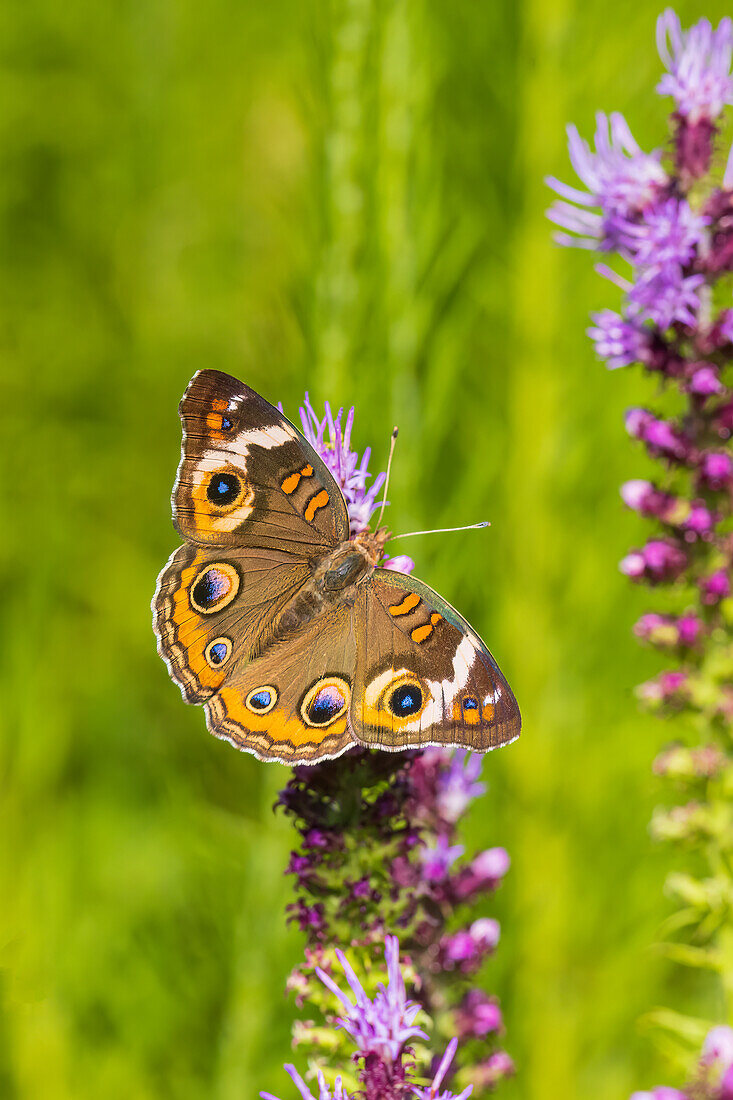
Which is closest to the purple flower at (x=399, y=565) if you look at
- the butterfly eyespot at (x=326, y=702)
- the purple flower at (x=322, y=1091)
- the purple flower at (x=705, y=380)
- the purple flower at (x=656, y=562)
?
the butterfly eyespot at (x=326, y=702)

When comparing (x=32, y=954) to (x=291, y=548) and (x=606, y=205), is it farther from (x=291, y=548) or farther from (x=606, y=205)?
(x=606, y=205)

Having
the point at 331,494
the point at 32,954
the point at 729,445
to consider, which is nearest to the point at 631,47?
the point at 729,445

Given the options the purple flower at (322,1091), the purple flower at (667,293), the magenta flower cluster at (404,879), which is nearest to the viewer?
the purple flower at (322,1091)

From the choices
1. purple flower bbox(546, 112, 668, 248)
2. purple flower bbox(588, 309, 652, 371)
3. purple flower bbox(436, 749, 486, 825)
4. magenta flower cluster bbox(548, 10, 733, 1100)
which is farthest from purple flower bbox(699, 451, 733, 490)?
purple flower bbox(436, 749, 486, 825)

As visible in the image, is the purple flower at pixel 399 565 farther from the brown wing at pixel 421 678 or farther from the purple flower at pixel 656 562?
the purple flower at pixel 656 562

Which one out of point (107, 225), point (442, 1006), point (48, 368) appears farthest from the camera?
point (107, 225)

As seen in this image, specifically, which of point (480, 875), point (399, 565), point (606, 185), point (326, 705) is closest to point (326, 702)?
point (326, 705)

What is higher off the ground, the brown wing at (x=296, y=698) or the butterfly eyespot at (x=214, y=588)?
the butterfly eyespot at (x=214, y=588)
